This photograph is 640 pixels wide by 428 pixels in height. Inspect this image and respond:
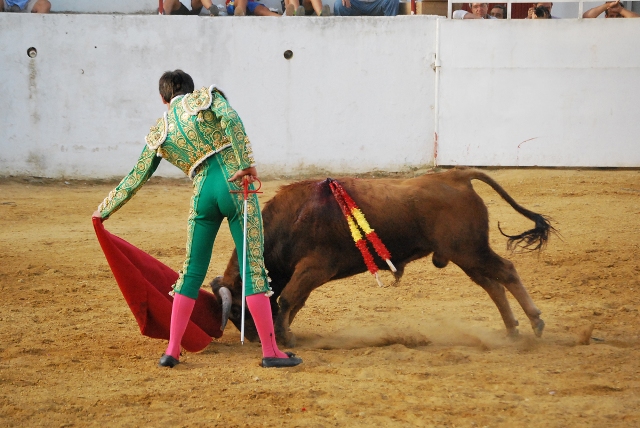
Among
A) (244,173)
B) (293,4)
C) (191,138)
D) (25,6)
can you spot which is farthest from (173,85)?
(25,6)

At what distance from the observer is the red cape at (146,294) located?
4.95 meters

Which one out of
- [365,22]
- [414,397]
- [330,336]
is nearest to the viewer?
[414,397]

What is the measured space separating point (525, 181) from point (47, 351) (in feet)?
23.3

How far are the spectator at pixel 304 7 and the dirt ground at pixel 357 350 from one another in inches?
172

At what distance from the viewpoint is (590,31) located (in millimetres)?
11062

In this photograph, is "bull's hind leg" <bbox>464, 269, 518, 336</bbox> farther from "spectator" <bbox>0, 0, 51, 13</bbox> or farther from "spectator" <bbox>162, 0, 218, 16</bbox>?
"spectator" <bbox>0, 0, 51, 13</bbox>

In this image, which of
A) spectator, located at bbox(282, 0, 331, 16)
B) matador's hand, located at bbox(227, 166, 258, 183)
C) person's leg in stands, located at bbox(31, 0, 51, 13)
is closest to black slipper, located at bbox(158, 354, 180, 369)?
matador's hand, located at bbox(227, 166, 258, 183)

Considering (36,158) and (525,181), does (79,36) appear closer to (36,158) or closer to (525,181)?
(36,158)

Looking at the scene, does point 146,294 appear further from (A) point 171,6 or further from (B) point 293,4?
(A) point 171,6

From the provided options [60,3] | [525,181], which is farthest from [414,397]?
[60,3]

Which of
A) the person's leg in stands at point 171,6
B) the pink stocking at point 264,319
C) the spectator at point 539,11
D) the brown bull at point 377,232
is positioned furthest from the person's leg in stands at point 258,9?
the pink stocking at point 264,319

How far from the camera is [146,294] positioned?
5027 mm

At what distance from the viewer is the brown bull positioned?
5258mm

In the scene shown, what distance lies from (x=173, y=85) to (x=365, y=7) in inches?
310
